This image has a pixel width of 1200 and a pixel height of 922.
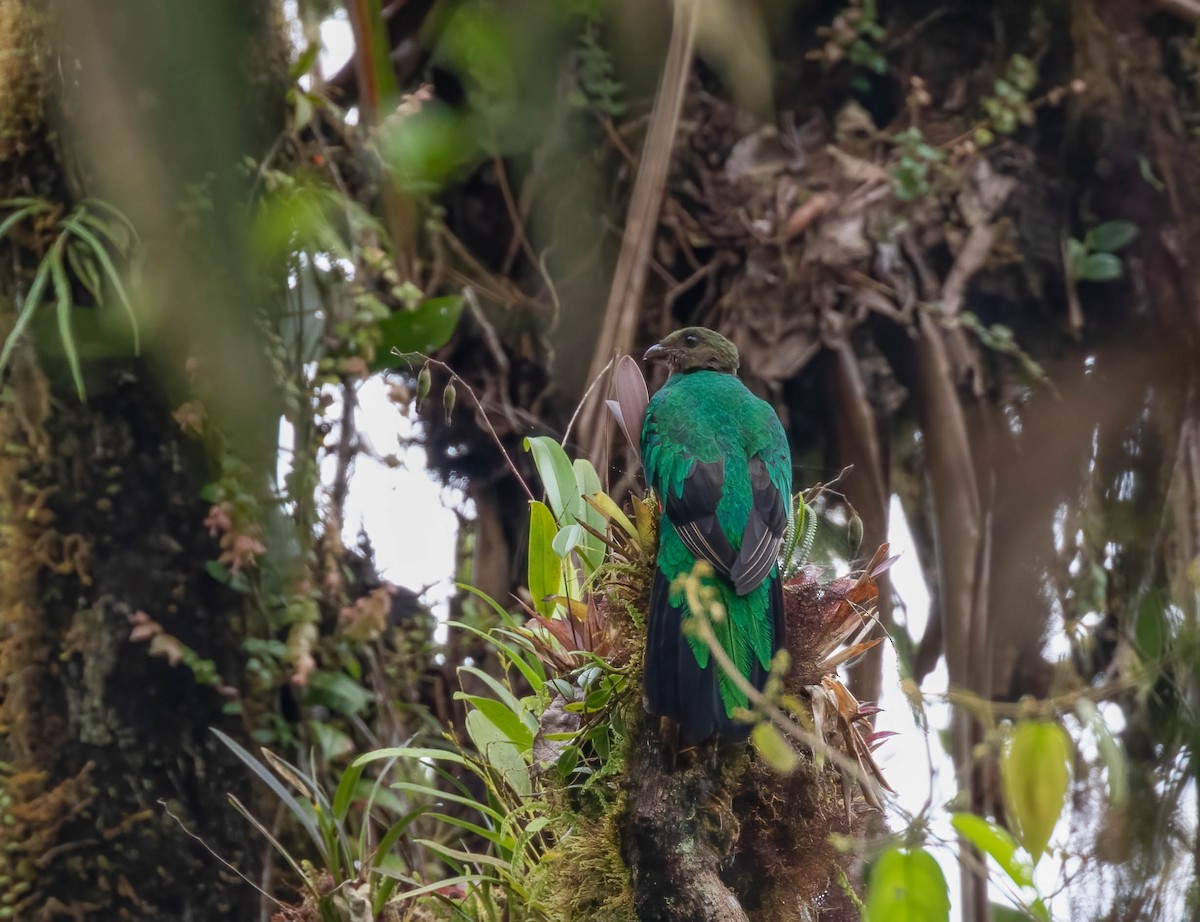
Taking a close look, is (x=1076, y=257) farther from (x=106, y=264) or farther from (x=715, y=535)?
(x=106, y=264)

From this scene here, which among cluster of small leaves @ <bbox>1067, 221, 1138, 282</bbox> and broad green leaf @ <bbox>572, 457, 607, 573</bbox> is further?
cluster of small leaves @ <bbox>1067, 221, 1138, 282</bbox>

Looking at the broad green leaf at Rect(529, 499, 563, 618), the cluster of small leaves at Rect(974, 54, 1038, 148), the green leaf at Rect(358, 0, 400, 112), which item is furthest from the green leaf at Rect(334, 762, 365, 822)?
the cluster of small leaves at Rect(974, 54, 1038, 148)

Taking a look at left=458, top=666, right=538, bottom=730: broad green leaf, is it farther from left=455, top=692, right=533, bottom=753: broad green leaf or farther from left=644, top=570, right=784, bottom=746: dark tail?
left=644, top=570, right=784, bottom=746: dark tail

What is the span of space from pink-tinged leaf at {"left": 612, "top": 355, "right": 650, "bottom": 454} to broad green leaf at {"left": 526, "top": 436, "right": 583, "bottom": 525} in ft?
0.54

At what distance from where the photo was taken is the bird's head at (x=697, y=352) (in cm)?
349

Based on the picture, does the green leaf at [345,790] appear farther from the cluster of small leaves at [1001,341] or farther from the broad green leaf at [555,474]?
the cluster of small leaves at [1001,341]

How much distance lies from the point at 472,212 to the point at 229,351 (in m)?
1.63

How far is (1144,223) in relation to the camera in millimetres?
4562

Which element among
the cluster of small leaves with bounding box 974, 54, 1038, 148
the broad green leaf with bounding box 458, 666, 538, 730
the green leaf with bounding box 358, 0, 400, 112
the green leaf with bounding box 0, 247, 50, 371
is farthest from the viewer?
the cluster of small leaves with bounding box 974, 54, 1038, 148

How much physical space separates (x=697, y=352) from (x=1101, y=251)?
1.98m

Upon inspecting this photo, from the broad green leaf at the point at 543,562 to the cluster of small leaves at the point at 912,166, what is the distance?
2.28m

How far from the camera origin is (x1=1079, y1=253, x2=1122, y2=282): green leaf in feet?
14.8

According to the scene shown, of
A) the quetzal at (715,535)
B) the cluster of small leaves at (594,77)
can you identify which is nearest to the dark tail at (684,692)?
the quetzal at (715,535)

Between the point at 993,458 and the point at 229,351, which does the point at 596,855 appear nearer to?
the point at 229,351
